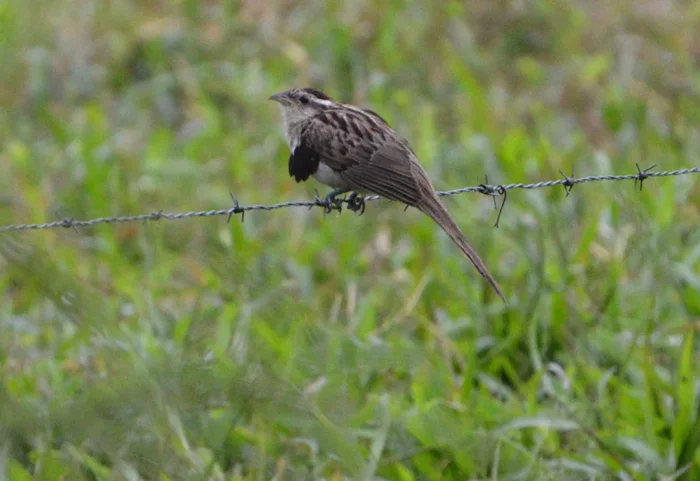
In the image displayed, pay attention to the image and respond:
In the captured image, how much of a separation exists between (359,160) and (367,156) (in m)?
0.05


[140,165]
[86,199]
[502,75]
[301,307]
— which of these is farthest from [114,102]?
[301,307]

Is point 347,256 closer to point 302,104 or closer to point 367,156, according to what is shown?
point 302,104

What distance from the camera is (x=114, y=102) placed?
10.2 m

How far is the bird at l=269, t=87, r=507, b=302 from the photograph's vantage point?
4.44 m

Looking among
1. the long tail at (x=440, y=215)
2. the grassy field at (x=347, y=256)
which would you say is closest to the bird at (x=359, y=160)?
the long tail at (x=440, y=215)

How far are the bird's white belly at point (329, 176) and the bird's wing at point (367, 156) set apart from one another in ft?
0.08

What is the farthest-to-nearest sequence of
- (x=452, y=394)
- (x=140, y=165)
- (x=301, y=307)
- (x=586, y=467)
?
(x=140, y=165), (x=452, y=394), (x=586, y=467), (x=301, y=307)

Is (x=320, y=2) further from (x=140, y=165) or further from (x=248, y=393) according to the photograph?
(x=248, y=393)

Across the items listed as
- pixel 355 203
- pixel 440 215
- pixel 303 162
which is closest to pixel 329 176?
pixel 303 162

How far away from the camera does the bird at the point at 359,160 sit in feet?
14.6

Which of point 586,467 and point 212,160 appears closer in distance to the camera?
point 586,467

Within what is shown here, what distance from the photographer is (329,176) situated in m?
4.64

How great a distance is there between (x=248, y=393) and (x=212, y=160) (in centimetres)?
714

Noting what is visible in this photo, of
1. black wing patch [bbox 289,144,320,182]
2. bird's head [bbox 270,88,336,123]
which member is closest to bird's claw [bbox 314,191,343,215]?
black wing patch [bbox 289,144,320,182]
